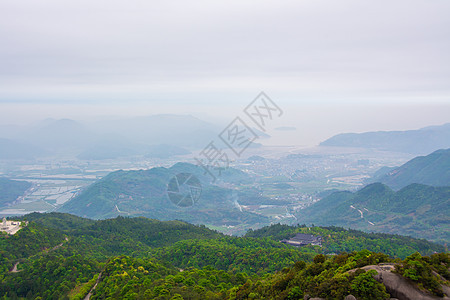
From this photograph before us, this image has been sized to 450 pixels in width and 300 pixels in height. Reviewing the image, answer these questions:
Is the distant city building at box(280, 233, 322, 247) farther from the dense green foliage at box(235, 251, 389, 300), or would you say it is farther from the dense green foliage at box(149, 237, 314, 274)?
the dense green foliage at box(235, 251, 389, 300)

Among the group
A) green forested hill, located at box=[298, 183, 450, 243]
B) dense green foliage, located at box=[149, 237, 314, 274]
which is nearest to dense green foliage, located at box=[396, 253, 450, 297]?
dense green foliage, located at box=[149, 237, 314, 274]

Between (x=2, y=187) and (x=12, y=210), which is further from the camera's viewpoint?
(x=2, y=187)

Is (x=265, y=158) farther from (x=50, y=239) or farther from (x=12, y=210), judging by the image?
(x=50, y=239)

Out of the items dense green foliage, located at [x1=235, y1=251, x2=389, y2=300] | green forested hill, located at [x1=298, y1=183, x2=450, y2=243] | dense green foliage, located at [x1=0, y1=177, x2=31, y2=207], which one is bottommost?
dense green foliage, located at [x1=0, y1=177, x2=31, y2=207]

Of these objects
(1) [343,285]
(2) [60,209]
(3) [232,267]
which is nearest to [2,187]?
(2) [60,209]

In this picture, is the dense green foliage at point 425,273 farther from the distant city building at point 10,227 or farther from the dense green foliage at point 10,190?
the dense green foliage at point 10,190

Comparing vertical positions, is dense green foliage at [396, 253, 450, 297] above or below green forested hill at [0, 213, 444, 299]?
above

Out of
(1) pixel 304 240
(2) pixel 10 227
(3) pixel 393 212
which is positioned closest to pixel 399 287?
(1) pixel 304 240
